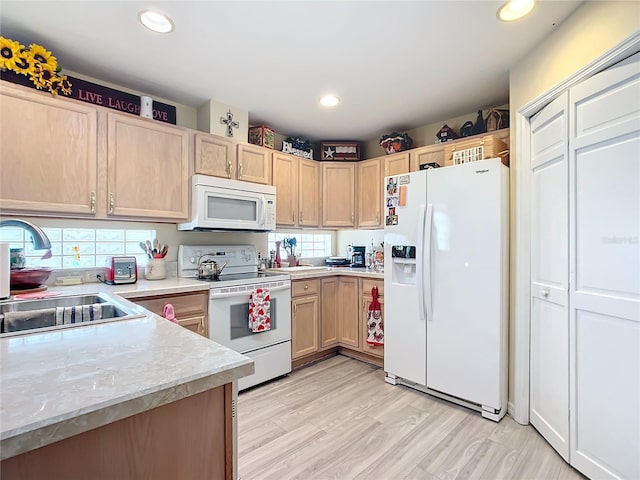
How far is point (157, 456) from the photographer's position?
0.76m

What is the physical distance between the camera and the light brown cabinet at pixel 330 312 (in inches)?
128

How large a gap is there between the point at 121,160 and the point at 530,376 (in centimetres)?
314

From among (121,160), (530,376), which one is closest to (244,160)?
(121,160)

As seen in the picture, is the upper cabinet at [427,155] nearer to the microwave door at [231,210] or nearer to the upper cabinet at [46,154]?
the microwave door at [231,210]

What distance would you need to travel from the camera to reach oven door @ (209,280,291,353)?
7.86ft

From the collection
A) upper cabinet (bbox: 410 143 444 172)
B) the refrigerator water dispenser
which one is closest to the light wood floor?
the refrigerator water dispenser

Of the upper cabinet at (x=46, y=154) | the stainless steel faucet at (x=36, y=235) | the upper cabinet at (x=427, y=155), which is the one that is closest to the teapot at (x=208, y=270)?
the upper cabinet at (x=46, y=154)

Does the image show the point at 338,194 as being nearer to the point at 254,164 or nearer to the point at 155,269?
the point at 254,164

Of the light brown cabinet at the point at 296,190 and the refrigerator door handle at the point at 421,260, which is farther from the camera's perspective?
the light brown cabinet at the point at 296,190

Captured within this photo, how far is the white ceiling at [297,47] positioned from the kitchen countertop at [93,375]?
1.66 meters

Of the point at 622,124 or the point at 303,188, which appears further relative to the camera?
the point at 303,188

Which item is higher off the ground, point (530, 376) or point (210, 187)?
point (210, 187)

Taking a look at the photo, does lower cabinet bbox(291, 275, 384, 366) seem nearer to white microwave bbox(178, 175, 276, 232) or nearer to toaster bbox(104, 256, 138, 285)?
white microwave bbox(178, 175, 276, 232)

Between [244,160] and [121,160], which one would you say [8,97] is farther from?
[244,160]
